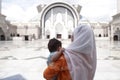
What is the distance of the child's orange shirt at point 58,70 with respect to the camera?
1.96 metres

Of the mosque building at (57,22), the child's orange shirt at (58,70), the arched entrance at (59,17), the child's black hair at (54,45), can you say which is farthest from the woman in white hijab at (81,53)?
the arched entrance at (59,17)

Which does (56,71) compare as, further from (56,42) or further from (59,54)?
(56,42)

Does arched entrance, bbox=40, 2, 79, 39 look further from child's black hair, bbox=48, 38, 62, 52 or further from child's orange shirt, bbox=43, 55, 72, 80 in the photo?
child's orange shirt, bbox=43, 55, 72, 80

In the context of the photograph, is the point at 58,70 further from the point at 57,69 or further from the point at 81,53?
the point at 81,53

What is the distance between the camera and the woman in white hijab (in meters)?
2.01

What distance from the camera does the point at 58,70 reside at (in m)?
1.96

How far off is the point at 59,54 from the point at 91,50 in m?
0.29

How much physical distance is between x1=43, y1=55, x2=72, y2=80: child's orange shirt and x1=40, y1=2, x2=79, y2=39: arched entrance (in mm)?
57673

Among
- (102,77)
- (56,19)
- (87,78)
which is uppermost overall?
(56,19)

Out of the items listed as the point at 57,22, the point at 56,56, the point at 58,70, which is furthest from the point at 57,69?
the point at 57,22

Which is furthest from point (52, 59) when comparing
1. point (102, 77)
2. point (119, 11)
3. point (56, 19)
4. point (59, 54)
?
point (56, 19)

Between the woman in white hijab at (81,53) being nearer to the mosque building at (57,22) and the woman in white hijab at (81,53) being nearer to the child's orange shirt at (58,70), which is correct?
the child's orange shirt at (58,70)

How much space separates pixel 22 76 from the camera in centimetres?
574

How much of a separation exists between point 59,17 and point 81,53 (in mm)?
61739
